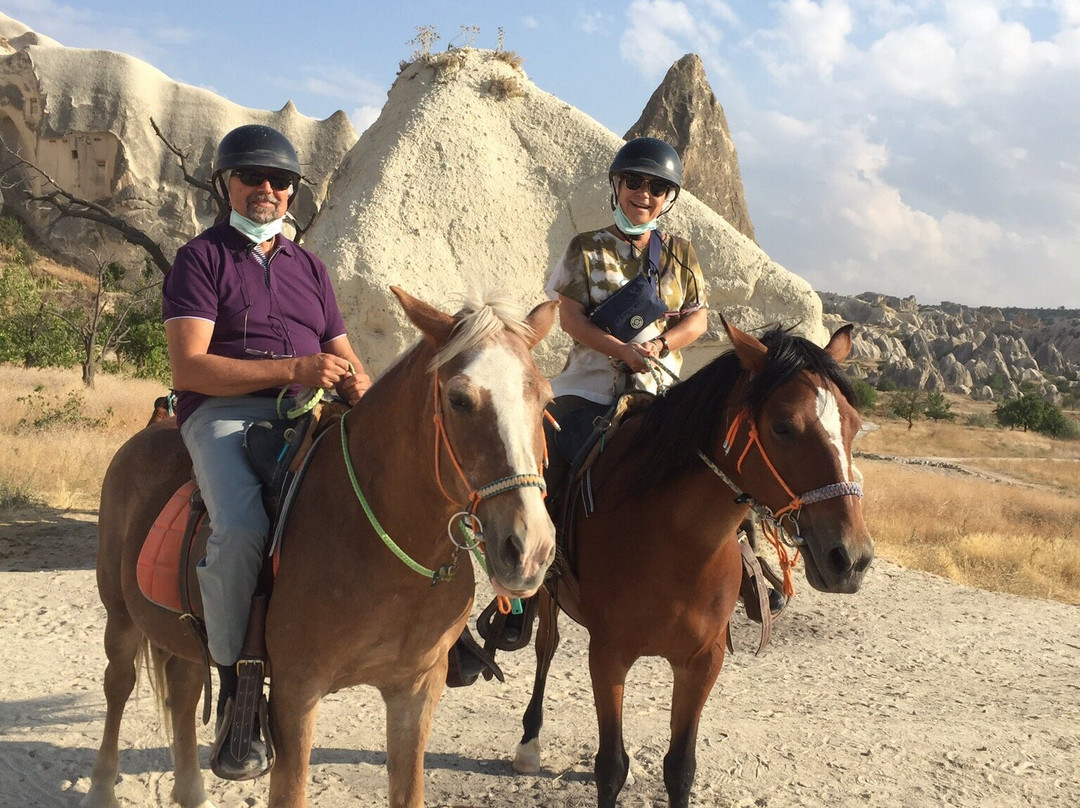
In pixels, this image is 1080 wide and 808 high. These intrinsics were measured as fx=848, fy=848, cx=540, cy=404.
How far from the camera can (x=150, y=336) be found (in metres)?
23.9

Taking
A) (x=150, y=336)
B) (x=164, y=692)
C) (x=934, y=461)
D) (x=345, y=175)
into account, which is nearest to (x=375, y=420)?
(x=164, y=692)

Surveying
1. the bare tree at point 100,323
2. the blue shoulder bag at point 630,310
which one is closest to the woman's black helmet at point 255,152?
the blue shoulder bag at point 630,310

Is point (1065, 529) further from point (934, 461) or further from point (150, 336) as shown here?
point (150, 336)

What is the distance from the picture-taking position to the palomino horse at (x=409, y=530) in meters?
2.17

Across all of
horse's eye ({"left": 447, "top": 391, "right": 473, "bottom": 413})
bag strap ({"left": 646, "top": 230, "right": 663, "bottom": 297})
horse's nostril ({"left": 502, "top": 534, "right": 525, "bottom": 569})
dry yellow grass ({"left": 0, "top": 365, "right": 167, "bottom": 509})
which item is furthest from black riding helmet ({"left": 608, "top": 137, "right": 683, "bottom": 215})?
dry yellow grass ({"left": 0, "top": 365, "right": 167, "bottom": 509})

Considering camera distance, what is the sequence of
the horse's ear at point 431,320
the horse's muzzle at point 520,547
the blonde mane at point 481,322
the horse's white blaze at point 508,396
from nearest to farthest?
the horse's muzzle at point 520,547 → the horse's white blaze at point 508,396 → the blonde mane at point 481,322 → the horse's ear at point 431,320

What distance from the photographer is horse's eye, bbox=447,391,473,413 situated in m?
A: 2.22

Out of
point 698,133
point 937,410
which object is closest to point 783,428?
point 698,133

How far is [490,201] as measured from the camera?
10.9 metres

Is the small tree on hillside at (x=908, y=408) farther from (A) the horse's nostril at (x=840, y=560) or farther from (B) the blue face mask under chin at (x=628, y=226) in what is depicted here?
(A) the horse's nostril at (x=840, y=560)

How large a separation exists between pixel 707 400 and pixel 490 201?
7938mm

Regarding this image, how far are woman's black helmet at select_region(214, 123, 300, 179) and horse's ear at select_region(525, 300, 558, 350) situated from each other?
3.97 feet

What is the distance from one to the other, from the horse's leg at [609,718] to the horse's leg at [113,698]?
2.12 metres

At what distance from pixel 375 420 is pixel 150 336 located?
2364 cm
